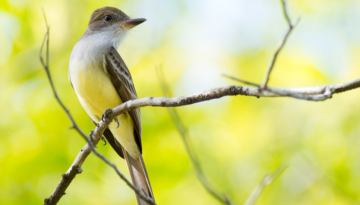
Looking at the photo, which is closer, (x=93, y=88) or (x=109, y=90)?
(x=93, y=88)

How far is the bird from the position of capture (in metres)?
5.07

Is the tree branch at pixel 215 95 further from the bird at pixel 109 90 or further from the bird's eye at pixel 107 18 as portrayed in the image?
the bird's eye at pixel 107 18

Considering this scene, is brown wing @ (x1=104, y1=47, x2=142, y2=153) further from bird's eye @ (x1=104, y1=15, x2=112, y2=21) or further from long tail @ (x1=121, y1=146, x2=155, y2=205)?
bird's eye @ (x1=104, y1=15, x2=112, y2=21)

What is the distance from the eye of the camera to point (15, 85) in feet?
23.3

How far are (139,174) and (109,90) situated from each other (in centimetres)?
122

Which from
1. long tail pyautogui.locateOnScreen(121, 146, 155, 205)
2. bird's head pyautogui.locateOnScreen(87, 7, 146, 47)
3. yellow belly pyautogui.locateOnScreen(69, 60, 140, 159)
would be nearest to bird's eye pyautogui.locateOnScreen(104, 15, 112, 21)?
bird's head pyautogui.locateOnScreen(87, 7, 146, 47)

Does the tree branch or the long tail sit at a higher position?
the tree branch

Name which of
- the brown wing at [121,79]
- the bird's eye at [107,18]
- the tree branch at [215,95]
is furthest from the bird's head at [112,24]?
the tree branch at [215,95]

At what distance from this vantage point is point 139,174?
5469 mm

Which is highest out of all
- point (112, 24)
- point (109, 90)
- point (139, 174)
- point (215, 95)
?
point (112, 24)

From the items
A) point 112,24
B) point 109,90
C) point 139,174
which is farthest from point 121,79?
point 112,24

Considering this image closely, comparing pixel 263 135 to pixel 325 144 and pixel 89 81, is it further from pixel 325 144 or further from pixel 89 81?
pixel 89 81

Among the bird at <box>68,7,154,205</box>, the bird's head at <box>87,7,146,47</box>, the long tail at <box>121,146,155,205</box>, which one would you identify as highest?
the bird's head at <box>87,7,146,47</box>

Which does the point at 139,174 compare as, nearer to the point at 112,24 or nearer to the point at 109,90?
the point at 109,90
